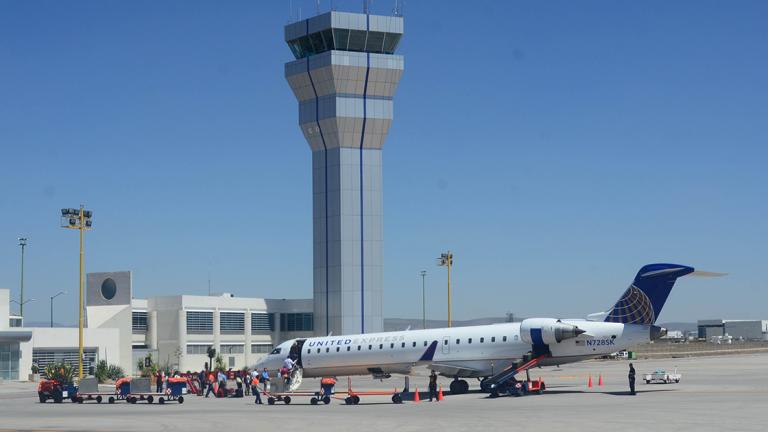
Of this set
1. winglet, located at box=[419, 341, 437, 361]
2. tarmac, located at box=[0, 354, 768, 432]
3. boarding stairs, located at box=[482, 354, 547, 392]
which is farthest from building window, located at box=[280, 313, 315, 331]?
boarding stairs, located at box=[482, 354, 547, 392]

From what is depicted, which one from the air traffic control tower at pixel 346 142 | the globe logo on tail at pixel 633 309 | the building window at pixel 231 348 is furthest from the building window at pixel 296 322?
the globe logo on tail at pixel 633 309

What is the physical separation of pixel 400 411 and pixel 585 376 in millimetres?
26934

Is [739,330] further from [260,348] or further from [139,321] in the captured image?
[139,321]

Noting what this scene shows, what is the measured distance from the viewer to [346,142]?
267ft

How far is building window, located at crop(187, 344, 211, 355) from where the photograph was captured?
79.3 metres

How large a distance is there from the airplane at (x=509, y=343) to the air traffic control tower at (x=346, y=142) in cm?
3081

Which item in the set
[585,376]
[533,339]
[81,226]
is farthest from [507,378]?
[81,226]

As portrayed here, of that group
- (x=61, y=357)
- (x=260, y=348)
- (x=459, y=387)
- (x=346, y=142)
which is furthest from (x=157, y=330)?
(x=459, y=387)

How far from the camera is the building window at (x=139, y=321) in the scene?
79.2m

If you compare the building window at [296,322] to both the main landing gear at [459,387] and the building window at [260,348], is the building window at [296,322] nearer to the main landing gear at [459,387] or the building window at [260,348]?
the building window at [260,348]

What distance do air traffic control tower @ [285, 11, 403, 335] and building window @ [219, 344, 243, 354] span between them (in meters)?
6.58

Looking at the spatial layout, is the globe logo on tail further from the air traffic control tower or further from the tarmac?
the air traffic control tower

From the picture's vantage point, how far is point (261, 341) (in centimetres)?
8581

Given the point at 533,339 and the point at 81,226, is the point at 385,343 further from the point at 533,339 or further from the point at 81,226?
the point at 81,226
